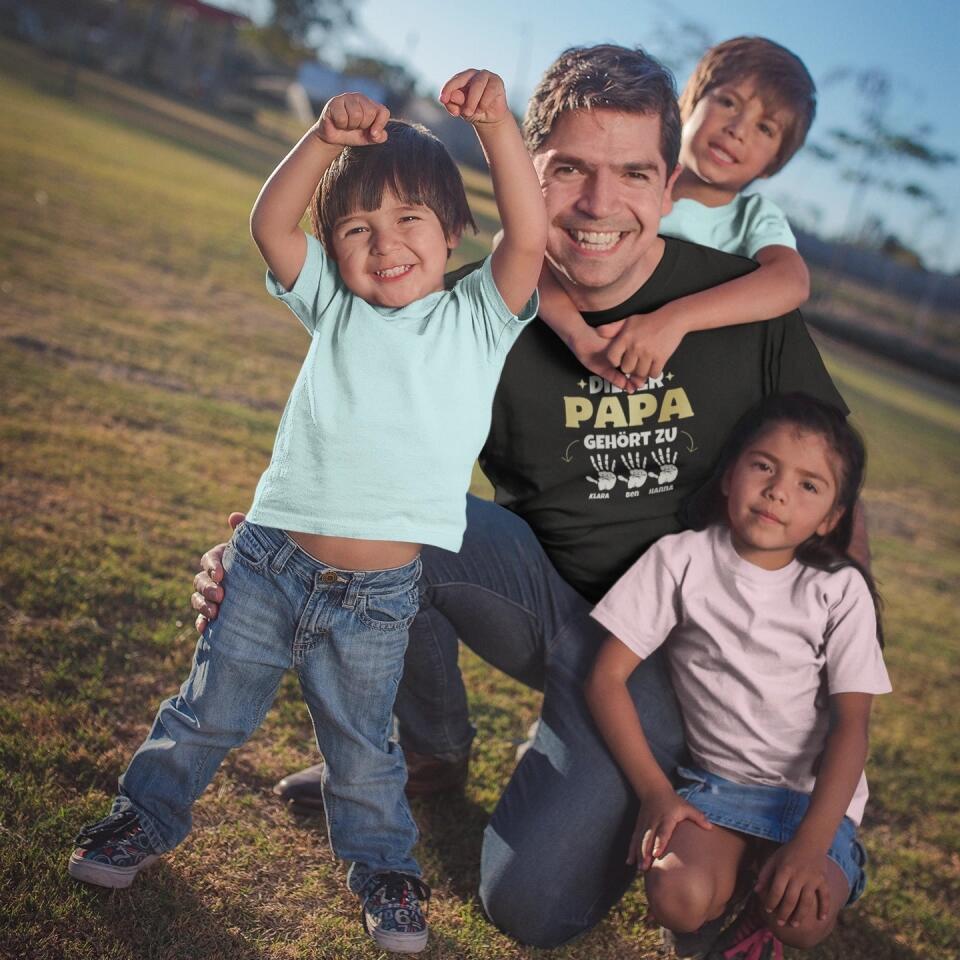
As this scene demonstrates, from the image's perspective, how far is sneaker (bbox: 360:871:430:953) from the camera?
2197 mm

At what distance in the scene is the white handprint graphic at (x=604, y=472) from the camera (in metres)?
2.73

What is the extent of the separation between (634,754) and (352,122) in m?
1.52

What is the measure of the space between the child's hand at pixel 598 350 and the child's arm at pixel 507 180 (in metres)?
0.32

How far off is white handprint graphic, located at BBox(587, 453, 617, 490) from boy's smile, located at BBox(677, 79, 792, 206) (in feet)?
4.06

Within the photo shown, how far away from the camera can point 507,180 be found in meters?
2.10

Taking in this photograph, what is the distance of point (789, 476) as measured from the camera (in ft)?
7.89

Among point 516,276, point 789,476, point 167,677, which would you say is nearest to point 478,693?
point 167,677

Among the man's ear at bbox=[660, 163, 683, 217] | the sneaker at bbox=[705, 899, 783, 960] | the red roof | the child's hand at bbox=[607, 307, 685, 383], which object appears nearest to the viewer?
the sneaker at bbox=[705, 899, 783, 960]

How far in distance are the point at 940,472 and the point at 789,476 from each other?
9.63 m

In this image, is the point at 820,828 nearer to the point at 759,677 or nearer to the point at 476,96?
the point at 759,677

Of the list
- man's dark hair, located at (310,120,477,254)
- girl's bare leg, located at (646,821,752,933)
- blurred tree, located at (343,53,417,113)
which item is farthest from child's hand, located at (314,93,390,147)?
blurred tree, located at (343,53,417,113)

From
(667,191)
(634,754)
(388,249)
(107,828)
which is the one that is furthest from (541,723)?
(667,191)

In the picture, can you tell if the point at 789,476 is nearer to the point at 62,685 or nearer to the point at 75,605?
the point at 62,685

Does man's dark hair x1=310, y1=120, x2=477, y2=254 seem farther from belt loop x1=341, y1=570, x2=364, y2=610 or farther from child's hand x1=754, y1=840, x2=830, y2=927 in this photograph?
child's hand x1=754, y1=840, x2=830, y2=927
